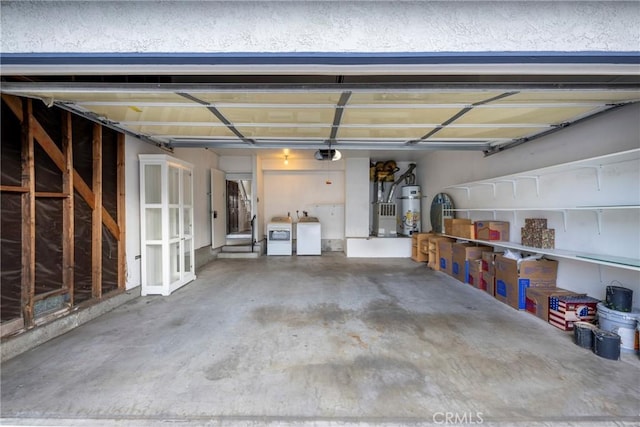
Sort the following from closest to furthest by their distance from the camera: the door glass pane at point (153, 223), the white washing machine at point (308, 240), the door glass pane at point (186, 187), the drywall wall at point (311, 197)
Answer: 1. the door glass pane at point (153, 223)
2. the door glass pane at point (186, 187)
3. the white washing machine at point (308, 240)
4. the drywall wall at point (311, 197)

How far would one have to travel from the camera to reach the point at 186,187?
4.89 m

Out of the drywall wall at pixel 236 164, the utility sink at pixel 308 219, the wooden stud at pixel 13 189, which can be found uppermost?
the drywall wall at pixel 236 164

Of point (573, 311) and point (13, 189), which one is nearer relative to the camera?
point (13, 189)

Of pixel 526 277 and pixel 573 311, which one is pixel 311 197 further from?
pixel 573 311

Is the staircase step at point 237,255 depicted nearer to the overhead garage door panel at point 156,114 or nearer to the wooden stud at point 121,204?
the wooden stud at point 121,204

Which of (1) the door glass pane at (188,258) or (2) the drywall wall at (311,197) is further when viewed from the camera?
(2) the drywall wall at (311,197)

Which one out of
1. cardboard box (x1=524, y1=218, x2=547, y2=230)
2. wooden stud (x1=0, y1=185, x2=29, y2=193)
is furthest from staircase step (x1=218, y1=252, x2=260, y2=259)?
cardboard box (x1=524, y1=218, x2=547, y2=230)

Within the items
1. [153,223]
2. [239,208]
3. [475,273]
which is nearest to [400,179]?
[475,273]

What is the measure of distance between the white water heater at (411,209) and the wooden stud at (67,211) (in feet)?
21.3

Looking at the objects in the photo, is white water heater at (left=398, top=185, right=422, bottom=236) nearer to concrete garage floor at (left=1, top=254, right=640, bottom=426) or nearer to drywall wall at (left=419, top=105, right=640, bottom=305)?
drywall wall at (left=419, top=105, right=640, bottom=305)

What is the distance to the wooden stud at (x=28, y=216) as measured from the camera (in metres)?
2.44

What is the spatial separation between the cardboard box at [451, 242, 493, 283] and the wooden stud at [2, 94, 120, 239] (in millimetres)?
5240

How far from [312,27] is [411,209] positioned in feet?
20.7

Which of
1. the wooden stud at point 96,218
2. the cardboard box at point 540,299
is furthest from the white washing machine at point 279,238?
the cardboard box at point 540,299
